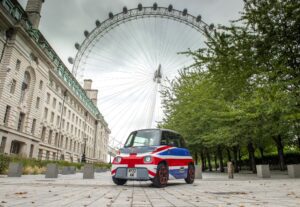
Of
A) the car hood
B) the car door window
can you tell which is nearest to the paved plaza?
the car hood

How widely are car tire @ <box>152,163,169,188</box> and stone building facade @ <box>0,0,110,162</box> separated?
2541 centimetres

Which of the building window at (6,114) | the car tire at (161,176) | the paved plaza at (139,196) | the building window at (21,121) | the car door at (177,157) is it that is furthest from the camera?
the building window at (21,121)

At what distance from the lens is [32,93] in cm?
3525

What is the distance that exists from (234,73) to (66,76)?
49.7m

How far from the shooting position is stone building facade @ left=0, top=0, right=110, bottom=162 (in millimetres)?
28484

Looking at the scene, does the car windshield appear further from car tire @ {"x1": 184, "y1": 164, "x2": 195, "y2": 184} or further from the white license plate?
car tire @ {"x1": 184, "y1": 164, "x2": 195, "y2": 184}

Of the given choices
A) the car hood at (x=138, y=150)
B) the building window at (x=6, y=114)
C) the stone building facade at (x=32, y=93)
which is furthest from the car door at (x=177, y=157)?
the building window at (x=6, y=114)

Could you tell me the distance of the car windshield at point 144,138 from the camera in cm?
882

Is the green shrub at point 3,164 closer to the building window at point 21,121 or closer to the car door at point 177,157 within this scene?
the car door at point 177,157

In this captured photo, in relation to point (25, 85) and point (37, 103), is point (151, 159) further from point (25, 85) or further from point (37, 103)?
point (37, 103)

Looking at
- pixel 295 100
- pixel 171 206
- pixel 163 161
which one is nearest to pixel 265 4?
pixel 295 100

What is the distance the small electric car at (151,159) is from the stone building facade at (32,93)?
24.2 metres

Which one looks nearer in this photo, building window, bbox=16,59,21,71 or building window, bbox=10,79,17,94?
building window, bbox=10,79,17,94

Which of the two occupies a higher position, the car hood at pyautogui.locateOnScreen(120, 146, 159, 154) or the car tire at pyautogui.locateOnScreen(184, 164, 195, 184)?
the car hood at pyautogui.locateOnScreen(120, 146, 159, 154)
